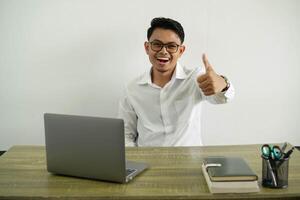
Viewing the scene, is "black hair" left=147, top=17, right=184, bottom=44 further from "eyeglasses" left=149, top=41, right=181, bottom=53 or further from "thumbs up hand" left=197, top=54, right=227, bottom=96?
"thumbs up hand" left=197, top=54, right=227, bottom=96

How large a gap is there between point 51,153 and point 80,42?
3.44 ft

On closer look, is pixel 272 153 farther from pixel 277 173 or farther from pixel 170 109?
pixel 170 109

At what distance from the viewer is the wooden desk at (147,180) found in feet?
3.94

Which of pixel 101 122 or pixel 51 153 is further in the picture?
pixel 51 153

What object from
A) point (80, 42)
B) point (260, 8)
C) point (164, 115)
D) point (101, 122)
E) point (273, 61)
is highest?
point (260, 8)

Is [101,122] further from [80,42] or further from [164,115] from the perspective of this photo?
[80,42]

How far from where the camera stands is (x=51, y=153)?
4.59ft

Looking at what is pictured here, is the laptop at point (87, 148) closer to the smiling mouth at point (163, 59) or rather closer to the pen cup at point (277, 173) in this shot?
the pen cup at point (277, 173)

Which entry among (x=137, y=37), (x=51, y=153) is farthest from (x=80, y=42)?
(x=51, y=153)

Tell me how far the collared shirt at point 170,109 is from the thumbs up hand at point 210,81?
37cm

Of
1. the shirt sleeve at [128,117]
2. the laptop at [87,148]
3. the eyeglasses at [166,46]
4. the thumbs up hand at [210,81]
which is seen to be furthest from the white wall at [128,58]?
the laptop at [87,148]

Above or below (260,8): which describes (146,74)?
below

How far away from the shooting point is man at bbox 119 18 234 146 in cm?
205

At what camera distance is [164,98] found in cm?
213
